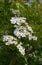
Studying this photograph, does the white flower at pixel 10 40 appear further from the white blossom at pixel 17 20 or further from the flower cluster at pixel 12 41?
the white blossom at pixel 17 20

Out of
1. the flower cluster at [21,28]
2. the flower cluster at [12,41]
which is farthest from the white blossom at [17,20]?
the flower cluster at [12,41]

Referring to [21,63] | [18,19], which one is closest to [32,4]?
[18,19]

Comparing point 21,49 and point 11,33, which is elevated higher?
point 11,33

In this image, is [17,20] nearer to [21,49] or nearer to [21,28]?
[21,28]

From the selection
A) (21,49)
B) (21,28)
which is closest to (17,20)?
(21,28)

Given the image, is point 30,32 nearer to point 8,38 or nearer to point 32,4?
point 8,38

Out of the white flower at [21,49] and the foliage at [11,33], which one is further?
the foliage at [11,33]

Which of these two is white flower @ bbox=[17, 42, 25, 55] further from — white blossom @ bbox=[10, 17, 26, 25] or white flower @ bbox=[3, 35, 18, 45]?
white blossom @ bbox=[10, 17, 26, 25]

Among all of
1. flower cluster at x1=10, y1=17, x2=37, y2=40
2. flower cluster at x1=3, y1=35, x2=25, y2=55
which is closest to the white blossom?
flower cluster at x1=10, y1=17, x2=37, y2=40
